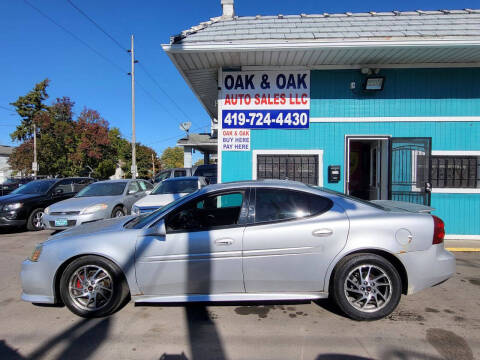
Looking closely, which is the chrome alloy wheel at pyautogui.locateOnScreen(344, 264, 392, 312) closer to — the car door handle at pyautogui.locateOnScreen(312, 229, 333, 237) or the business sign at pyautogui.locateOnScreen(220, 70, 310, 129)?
the car door handle at pyautogui.locateOnScreen(312, 229, 333, 237)

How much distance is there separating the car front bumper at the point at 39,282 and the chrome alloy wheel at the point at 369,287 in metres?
3.32

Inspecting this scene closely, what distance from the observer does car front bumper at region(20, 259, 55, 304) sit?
3061 millimetres

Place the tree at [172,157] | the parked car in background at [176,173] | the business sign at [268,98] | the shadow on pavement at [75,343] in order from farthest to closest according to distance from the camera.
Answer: the tree at [172,157] < the parked car in background at [176,173] < the business sign at [268,98] < the shadow on pavement at [75,343]

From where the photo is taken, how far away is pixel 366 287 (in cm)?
294

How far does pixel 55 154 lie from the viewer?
2702 cm

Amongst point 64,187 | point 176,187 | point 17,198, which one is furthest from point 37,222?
point 176,187

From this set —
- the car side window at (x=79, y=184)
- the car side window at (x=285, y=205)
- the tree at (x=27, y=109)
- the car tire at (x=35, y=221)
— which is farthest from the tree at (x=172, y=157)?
the car side window at (x=285, y=205)

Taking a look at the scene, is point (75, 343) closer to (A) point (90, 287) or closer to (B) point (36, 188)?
(A) point (90, 287)

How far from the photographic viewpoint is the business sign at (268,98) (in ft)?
21.5

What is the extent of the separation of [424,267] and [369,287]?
2.08ft

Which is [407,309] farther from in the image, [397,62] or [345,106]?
[397,62]

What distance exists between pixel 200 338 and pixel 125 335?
30.6 inches

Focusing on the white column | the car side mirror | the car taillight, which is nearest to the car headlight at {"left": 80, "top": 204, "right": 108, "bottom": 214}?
the car side mirror

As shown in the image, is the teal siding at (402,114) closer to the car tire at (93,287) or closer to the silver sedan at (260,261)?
the silver sedan at (260,261)
